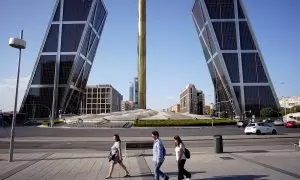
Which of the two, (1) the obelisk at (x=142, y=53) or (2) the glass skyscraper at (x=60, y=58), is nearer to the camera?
(1) the obelisk at (x=142, y=53)

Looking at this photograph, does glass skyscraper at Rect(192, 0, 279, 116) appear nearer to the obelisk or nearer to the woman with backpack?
the obelisk

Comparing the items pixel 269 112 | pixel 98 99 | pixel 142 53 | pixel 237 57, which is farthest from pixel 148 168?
pixel 98 99

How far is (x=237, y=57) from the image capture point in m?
110

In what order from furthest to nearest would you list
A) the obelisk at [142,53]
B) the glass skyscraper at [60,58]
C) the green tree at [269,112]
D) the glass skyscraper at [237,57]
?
the glass skyscraper at [60,58]
the glass skyscraper at [237,57]
the green tree at [269,112]
the obelisk at [142,53]

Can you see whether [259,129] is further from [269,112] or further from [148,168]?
[269,112]

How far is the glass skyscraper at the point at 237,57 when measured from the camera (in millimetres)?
109000

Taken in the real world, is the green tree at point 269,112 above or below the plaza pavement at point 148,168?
above

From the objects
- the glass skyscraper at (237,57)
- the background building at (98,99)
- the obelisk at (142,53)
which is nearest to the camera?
the obelisk at (142,53)

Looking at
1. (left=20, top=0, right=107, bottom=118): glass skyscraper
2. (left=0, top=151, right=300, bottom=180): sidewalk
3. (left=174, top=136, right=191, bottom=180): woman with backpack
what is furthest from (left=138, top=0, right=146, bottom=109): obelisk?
(left=174, top=136, right=191, bottom=180): woman with backpack

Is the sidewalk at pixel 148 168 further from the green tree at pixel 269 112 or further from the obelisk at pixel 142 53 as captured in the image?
the green tree at pixel 269 112

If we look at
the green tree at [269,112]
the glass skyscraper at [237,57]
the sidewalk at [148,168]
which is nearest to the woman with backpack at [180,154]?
the sidewalk at [148,168]

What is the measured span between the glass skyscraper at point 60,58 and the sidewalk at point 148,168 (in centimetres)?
9838

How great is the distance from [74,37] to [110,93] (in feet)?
244

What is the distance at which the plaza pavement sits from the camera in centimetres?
1070
